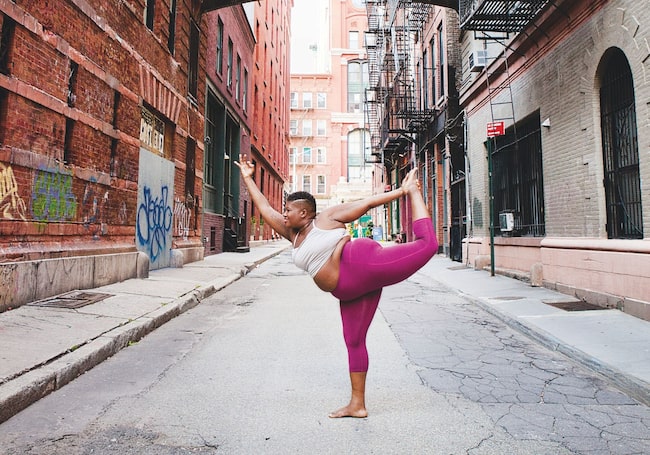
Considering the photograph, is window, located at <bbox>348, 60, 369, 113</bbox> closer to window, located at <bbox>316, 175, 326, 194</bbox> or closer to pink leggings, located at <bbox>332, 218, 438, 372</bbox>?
window, located at <bbox>316, 175, 326, 194</bbox>

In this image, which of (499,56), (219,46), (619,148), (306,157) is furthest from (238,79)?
(306,157)

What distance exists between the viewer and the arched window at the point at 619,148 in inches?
299

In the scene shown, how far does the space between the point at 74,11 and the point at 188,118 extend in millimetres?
6692

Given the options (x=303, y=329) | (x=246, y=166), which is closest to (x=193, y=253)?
(x=303, y=329)

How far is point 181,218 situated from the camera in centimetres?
1413

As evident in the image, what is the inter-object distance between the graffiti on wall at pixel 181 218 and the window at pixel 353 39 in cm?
5210

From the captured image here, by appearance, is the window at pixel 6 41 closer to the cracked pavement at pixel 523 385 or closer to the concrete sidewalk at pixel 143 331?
the concrete sidewalk at pixel 143 331

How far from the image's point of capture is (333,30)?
60.7 m

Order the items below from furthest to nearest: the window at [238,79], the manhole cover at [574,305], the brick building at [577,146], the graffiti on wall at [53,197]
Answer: the window at [238,79]
the manhole cover at [574,305]
the brick building at [577,146]
the graffiti on wall at [53,197]

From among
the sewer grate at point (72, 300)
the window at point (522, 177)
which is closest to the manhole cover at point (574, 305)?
the window at point (522, 177)

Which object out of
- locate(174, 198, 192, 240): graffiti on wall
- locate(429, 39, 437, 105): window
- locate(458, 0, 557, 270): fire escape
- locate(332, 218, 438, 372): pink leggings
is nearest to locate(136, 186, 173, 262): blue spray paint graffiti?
locate(174, 198, 192, 240): graffiti on wall

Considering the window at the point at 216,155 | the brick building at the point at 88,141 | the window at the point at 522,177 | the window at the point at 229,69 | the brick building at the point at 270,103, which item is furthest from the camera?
the brick building at the point at 270,103

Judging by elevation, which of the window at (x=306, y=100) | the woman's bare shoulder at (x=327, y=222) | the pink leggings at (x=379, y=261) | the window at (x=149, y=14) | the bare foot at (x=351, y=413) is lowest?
the bare foot at (x=351, y=413)

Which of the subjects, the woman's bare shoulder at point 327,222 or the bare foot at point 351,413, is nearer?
the woman's bare shoulder at point 327,222
